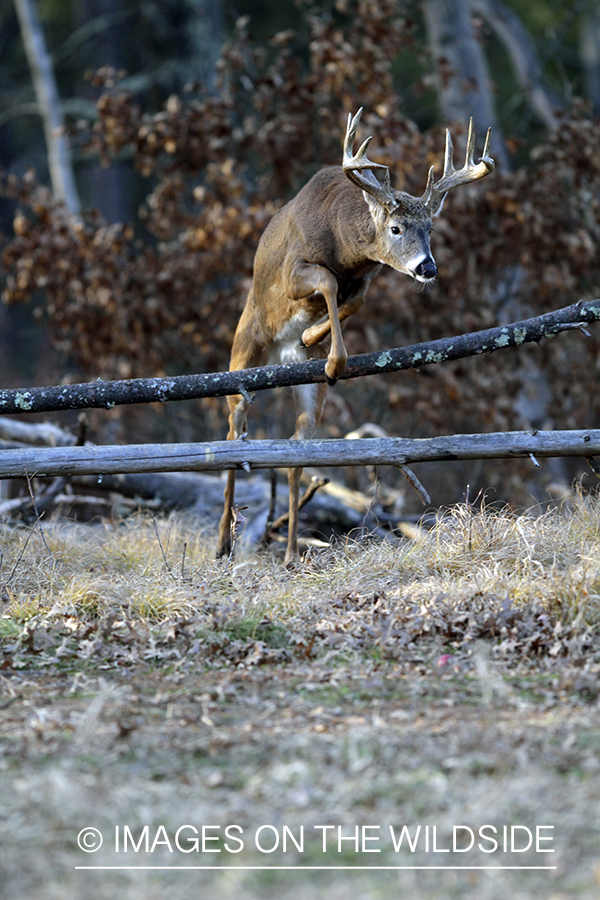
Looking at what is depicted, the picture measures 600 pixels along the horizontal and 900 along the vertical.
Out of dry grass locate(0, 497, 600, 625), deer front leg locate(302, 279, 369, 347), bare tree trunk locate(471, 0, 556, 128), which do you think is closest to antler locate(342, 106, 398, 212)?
deer front leg locate(302, 279, 369, 347)

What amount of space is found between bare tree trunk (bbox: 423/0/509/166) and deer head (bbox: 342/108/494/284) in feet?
21.1

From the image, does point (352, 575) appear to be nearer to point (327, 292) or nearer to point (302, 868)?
point (327, 292)

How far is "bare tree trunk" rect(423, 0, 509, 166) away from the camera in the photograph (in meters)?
12.0

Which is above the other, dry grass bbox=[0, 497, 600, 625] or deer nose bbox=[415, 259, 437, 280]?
deer nose bbox=[415, 259, 437, 280]

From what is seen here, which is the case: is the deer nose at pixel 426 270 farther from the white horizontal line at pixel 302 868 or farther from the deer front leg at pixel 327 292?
the white horizontal line at pixel 302 868

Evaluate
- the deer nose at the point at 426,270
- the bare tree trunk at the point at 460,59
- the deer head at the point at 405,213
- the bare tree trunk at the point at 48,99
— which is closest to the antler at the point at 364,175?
the deer head at the point at 405,213

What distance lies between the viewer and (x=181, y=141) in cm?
1053

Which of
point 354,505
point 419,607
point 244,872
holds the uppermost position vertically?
point 244,872

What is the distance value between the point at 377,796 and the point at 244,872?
0.54 m

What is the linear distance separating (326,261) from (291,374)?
0.88 metres

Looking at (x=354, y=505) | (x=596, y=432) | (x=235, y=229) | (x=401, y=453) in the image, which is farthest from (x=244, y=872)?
(x=235, y=229)

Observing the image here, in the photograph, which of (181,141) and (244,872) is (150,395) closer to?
(244,872)

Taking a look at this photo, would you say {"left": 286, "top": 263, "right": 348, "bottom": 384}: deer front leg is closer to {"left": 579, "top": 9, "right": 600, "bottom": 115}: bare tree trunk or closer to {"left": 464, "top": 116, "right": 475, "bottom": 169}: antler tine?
{"left": 464, "top": 116, "right": 475, "bottom": 169}: antler tine

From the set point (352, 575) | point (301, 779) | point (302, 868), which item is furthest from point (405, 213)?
point (302, 868)
